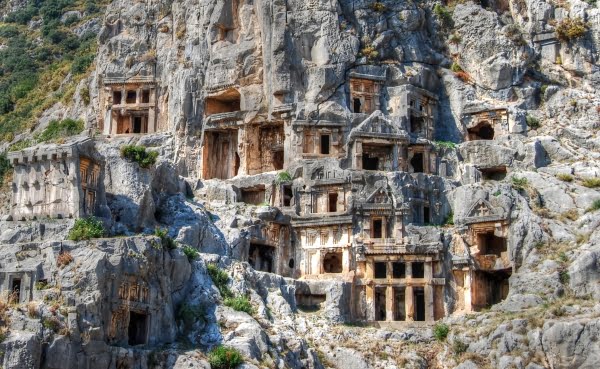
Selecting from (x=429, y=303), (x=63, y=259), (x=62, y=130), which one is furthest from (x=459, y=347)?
(x=62, y=130)

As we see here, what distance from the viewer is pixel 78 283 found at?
129 feet

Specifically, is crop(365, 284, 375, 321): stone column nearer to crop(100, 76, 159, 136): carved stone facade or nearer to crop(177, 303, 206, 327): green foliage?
crop(177, 303, 206, 327): green foliage

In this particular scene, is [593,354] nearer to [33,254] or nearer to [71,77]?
[33,254]

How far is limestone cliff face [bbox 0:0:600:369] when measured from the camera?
140 feet

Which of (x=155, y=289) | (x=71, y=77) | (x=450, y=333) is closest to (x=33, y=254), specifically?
(x=155, y=289)

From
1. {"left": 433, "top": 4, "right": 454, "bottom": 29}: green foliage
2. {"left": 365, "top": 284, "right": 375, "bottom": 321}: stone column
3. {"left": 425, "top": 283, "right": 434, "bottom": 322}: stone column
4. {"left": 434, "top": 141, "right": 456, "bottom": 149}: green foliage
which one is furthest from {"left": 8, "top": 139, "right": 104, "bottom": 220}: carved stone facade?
{"left": 433, "top": 4, "right": 454, "bottom": 29}: green foliage

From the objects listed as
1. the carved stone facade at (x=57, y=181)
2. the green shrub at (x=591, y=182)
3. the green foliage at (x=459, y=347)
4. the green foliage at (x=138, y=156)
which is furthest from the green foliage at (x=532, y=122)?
the carved stone facade at (x=57, y=181)

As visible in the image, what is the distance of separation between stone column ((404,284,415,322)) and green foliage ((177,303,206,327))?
14.6m

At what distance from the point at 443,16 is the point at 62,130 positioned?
31902 millimetres

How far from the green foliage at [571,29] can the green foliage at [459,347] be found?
3009cm

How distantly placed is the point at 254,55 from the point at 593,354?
33854 millimetres

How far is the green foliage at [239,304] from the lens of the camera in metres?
45.7

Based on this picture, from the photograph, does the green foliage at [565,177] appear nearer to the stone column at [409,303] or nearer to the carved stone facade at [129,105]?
the stone column at [409,303]

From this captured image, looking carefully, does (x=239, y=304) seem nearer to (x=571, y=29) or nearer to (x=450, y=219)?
(x=450, y=219)
